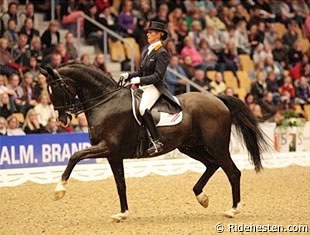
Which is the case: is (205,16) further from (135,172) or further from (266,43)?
(135,172)

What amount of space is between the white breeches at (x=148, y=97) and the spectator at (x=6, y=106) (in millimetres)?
5946

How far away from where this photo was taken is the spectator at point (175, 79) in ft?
59.1

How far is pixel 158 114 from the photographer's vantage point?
9422mm

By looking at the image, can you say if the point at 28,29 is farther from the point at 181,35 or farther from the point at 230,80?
the point at 230,80

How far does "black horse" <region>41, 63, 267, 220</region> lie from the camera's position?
9094 millimetres

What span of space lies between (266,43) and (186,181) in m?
9.31

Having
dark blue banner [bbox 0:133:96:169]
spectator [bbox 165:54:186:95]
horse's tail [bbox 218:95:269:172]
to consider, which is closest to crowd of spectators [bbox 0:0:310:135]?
spectator [bbox 165:54:186:95]

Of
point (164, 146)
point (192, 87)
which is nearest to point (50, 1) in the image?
point (192, 87)

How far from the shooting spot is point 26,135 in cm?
1367

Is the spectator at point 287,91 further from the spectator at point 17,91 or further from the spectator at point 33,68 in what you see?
the spectator at point 17,91

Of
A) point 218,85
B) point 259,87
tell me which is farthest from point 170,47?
point 259,87

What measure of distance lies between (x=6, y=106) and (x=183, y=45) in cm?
614

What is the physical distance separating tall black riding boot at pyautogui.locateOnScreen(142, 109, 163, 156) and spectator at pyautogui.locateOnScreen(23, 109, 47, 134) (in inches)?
229

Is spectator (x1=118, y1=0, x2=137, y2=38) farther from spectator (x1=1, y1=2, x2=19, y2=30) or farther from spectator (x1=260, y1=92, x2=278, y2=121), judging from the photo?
spectator (x1=260, y1=92, x2=278, y2=121)
